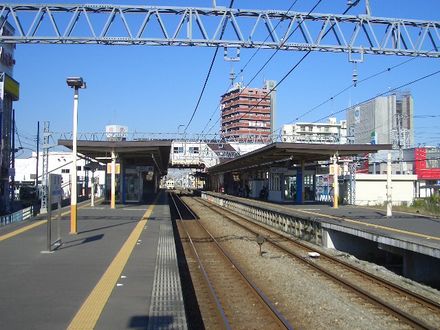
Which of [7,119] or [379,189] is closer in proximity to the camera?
[7,119]

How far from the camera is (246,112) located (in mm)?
79312

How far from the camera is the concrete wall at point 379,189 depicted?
1569 inches

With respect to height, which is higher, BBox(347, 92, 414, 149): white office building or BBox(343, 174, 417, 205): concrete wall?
BBox(347, 92, 414, 149): white office building

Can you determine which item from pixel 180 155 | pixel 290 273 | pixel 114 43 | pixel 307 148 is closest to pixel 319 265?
pixel 290 273

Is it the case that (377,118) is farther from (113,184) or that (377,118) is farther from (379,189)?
(113,184)

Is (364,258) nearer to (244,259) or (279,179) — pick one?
(244,259)

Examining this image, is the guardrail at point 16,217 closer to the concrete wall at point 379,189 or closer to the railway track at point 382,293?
the railway track at point 382,293

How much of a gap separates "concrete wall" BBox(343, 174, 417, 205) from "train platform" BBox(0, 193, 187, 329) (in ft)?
90.0

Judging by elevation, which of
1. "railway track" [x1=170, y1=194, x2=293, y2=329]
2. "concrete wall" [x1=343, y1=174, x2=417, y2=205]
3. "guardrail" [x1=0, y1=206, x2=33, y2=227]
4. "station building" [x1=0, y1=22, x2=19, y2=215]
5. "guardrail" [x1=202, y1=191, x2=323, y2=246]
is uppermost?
"station building" [x1=0, y1=22, x2=19, y2=215]

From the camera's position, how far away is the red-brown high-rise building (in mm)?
80500

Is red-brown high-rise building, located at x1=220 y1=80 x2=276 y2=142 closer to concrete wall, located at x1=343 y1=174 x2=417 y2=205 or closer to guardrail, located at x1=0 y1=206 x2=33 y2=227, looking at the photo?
concrete wall, located at x1=343 y1=174 x2=417 y2=205

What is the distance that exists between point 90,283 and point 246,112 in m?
72.0

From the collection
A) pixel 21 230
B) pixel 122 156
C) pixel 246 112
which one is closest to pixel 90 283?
pixel 21 230

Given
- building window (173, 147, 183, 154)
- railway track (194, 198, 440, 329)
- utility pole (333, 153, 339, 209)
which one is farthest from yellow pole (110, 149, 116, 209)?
building window (173, 147, 183, 154)
